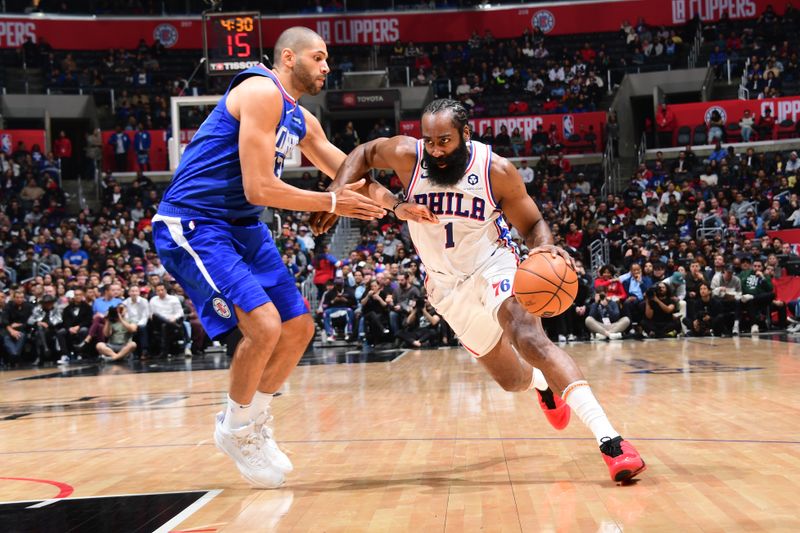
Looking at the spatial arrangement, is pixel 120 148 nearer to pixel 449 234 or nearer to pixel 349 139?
pixel 349 139

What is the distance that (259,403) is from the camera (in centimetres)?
452

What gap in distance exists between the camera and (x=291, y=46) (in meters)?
4.59

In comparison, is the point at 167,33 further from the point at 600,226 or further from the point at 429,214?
the point at 429,214

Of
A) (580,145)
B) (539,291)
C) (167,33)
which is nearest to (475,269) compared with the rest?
(539,291)

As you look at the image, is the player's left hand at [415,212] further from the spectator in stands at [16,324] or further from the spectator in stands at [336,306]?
the spectator in stands at [16,324]

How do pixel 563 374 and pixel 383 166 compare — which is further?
pixel 383 166

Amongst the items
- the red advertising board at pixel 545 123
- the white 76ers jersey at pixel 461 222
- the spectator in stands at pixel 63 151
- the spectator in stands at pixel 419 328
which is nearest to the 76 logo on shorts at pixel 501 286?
the white 76ers jersey at pixel 461 222

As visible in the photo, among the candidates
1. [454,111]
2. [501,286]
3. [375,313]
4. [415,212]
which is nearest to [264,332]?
[415,212]

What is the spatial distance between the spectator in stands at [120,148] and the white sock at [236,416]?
2419 cm

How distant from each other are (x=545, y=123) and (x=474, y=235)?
75.3ft

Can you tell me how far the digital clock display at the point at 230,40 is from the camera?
18.2 metres

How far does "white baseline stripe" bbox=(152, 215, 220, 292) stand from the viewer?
4.28m

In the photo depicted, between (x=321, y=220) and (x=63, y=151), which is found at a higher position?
(x=63, y=151)

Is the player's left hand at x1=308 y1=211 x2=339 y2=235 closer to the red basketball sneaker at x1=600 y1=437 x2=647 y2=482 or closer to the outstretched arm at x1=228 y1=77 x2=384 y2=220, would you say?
the outstretched arm at x1=228 y1=77 x2=384 y2=220
